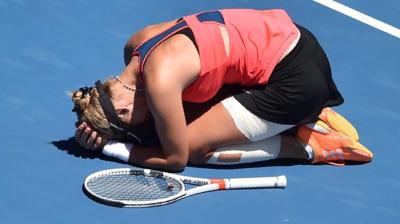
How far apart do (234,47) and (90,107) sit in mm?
928

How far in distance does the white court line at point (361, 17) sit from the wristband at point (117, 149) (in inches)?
111

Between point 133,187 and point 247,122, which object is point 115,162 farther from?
point 247,122

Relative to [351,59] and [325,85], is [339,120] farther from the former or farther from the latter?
[351,59]

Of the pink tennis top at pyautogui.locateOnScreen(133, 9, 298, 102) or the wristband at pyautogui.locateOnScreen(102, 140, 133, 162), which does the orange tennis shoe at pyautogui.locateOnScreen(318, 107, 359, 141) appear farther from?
the wristband at pyautogui.locateOnScreen(102, 140, 133, 162)

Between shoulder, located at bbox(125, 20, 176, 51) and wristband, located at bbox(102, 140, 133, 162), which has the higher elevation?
shoulder, located at bbox(125, 20, 176, 51)

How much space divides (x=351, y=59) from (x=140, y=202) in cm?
255

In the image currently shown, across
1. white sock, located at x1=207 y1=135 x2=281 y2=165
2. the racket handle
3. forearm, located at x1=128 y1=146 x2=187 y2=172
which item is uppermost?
forearm, located at x1=128 y1=146 x2=187 y2=172

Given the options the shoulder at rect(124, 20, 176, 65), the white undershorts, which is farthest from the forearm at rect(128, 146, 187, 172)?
the shoulder at rect(124, 20, 176, 65)

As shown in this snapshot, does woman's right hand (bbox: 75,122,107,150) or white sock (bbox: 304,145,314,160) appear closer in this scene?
woman's right hand (bbox: 75,122,107,150)

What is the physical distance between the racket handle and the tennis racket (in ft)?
0.13

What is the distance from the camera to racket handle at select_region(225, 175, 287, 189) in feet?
18.1

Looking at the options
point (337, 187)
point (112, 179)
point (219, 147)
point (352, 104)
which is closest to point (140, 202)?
point (112, 179)

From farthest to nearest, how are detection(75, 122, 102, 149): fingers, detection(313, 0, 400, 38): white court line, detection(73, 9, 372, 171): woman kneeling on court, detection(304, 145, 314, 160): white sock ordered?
detection(313, 0, 400, 38): white court line → detection(304, 145, 314, 160): white sock → detection(75, 122, 102, 149): fingers → detection(73, 9, 372, 171): woman kneeling on court

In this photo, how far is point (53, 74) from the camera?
20.2 ft
